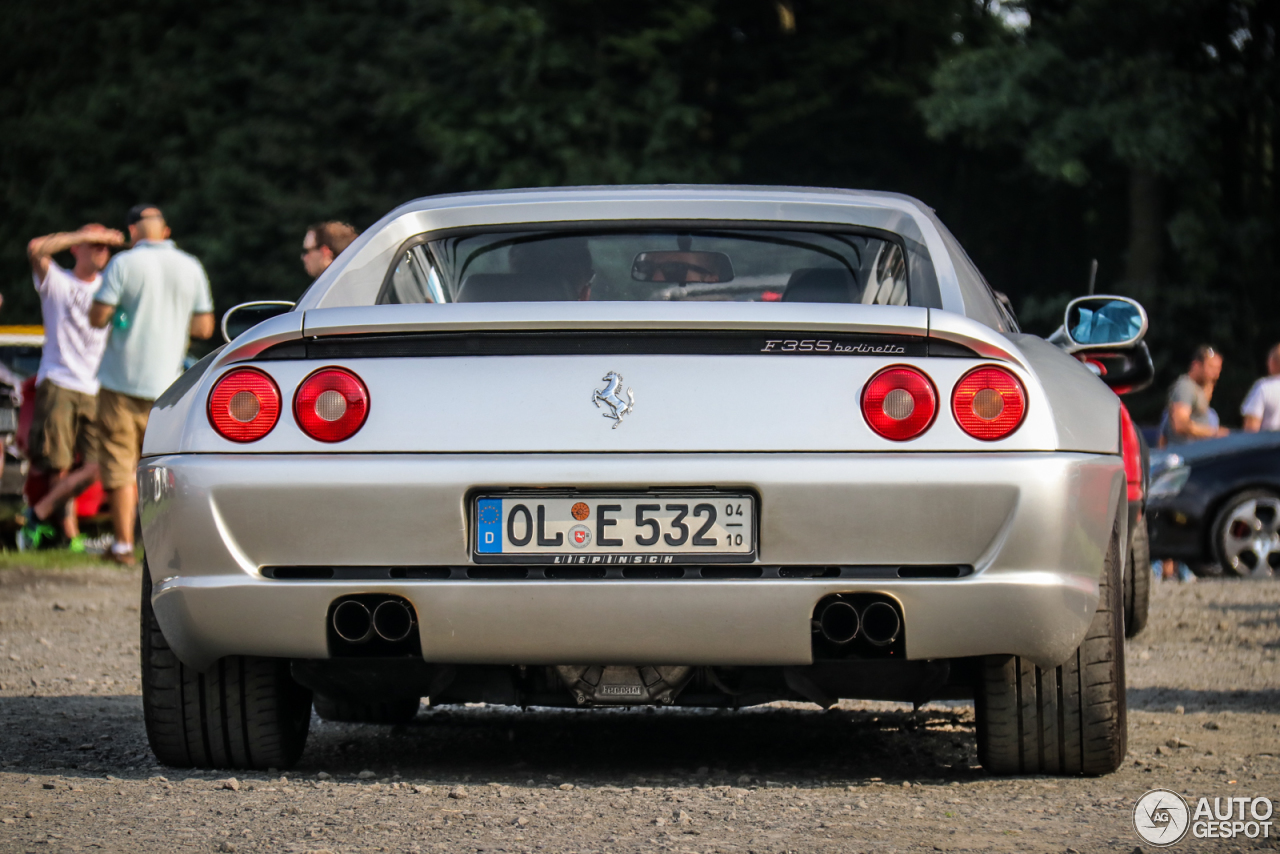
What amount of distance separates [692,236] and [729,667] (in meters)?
1.20

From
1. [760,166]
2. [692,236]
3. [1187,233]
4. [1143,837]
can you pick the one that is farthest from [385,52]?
[1143,837]

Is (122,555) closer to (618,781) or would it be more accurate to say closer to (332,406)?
(618,781)

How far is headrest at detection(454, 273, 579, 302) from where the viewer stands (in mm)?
4461

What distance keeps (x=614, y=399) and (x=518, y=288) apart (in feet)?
3.21

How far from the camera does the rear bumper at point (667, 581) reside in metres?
3.54

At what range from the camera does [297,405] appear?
366 cm

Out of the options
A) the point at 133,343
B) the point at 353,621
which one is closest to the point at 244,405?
the point at 353,621

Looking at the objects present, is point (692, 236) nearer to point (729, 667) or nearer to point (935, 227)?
point (935, 227)

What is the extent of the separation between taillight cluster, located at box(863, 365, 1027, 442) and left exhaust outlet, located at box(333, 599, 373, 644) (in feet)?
3.74

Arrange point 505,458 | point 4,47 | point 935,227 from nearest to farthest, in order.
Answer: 1. point 505,458
2. point 935,227
3. point 4,47

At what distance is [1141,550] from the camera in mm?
7340

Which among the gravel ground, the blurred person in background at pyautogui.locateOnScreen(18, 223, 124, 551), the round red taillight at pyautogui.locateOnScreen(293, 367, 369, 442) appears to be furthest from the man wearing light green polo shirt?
the round red taillight at pyautogui.locateOnScreen(293, 367, 369, 442)

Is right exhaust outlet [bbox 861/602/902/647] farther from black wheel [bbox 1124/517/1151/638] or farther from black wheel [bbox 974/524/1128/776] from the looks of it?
black wheel [bbox 1124/517/1151/638]

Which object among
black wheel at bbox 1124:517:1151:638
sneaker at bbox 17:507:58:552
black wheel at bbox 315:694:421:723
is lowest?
sneaker at bbox 17:507:58:552
